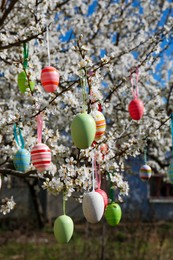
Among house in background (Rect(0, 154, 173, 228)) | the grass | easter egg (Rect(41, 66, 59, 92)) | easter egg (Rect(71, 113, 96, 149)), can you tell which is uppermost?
easter egg (Rect(41, 66, 59, 92))

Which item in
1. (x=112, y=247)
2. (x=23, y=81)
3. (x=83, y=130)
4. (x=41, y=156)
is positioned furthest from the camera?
(x=112, y=247)

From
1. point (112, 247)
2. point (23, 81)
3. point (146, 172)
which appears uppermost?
point (23, 81)

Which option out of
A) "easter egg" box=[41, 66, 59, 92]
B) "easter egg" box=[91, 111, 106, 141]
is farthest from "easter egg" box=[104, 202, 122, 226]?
"easter egg" box=[41, 66, 59, 92]

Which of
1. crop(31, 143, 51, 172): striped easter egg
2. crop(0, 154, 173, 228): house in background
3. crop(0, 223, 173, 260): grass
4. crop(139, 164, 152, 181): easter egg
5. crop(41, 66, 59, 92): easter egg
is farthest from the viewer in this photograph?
crop(0, 154, 173, 228): house in background

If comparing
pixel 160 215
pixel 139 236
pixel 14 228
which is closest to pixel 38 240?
pixel 14 228

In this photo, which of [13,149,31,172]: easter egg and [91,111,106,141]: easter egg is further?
[13,149,31,172]: easter egg

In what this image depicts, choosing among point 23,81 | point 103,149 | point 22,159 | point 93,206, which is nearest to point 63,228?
point 93,206

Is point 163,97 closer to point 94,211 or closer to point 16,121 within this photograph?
point 16,121

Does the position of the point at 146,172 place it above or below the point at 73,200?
above

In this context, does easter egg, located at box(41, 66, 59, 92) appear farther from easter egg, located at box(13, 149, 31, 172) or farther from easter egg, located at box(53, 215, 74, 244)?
easter egg, located at box(53, 215, 74, 244)

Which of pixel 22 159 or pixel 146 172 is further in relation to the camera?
pixel 146 172

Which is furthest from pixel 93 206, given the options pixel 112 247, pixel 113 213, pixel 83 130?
pixel 112 247

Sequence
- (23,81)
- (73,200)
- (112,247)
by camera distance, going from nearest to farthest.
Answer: (23,81) < (112,247) < (73,200)

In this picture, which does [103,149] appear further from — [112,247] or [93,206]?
[112,247]
